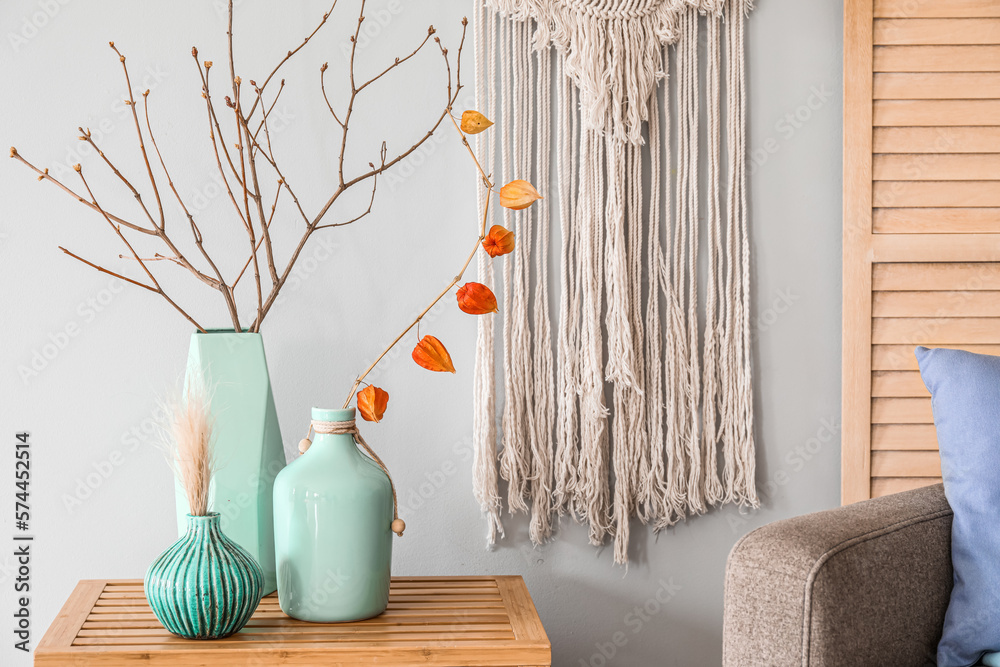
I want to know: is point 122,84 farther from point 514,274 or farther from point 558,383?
point 558,383

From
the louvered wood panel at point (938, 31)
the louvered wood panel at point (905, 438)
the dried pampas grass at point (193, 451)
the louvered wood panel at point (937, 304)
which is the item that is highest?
the louvered wood panel at point (938, 31)

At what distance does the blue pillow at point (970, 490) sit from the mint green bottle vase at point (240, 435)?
913 millimetres

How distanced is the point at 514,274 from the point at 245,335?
0.47 metres

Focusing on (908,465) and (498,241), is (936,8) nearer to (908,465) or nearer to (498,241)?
(908,465)

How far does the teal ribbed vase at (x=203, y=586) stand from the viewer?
96 centimetres

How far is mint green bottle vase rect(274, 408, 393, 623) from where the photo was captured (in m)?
1.04

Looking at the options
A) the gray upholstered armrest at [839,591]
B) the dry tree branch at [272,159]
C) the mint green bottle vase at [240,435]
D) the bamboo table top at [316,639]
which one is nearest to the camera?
the gray upholstered armrest at [839,591]

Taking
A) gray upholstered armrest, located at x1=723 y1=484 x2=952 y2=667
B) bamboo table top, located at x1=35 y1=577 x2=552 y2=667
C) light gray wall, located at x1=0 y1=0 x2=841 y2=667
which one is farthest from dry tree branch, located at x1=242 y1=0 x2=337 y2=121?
gray upholstered armrest, located at x1=723 y1=484 x2=952 y2=667

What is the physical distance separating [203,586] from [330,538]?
6.5 inches

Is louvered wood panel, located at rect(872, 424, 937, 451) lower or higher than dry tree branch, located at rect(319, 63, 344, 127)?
lower

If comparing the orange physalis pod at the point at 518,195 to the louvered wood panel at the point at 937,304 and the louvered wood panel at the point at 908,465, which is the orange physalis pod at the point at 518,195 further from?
the louvered wood panel at the point at 908,465

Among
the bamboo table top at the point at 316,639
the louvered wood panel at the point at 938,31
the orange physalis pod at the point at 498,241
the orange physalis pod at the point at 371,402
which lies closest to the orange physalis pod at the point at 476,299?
the orange physalis pod at the point at 498,241

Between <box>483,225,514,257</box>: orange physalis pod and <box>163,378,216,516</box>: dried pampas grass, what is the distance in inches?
17.9

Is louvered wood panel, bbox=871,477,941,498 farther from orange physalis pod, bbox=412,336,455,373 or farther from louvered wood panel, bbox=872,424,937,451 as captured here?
orange physalis pod, bbox=412,336,455,373
